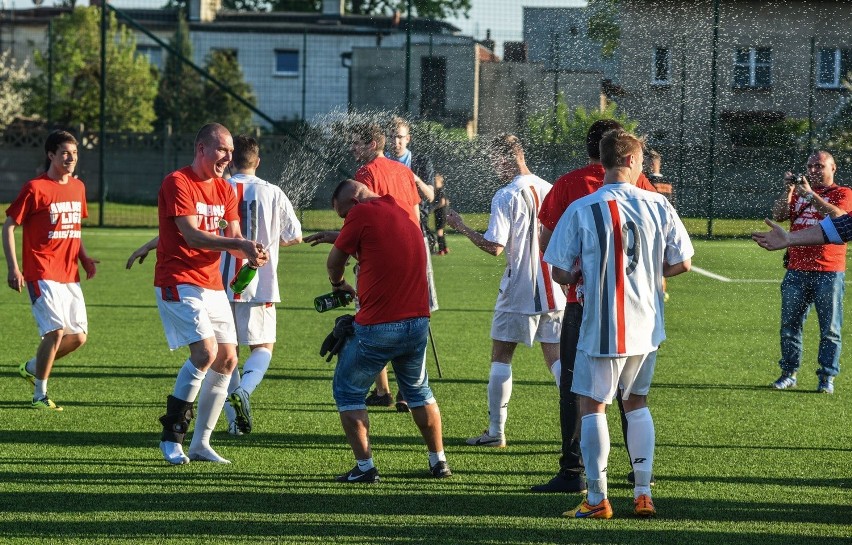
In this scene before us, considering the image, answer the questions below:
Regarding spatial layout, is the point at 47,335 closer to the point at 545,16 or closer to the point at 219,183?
the point at 219,183

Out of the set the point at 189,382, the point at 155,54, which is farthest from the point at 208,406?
the point at 155,54

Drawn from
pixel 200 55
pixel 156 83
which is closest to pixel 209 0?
pixel 200 55

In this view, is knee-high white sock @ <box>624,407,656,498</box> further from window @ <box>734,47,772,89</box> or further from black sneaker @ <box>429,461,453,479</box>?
window @ <box>734,47,772,89</box>

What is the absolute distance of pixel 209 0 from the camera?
191ft

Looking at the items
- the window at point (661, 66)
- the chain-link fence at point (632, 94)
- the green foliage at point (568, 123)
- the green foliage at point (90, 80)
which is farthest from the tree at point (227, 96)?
the window at point (661, 66)

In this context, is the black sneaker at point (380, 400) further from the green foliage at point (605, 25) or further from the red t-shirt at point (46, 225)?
the green foliage at point (605, 25)

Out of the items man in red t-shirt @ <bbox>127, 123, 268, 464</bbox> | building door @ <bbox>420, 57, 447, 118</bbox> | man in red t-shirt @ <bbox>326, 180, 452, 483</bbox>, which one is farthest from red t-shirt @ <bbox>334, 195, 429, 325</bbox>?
building door @ <bbox>420, 57, 447, 118</bbox>

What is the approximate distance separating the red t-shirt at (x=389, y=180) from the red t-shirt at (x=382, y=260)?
1687 millimetres

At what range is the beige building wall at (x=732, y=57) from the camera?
1578cm

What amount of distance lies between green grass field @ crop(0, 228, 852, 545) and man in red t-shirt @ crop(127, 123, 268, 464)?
0.29 m

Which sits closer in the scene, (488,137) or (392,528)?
(392,528)

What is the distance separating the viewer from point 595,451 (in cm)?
565

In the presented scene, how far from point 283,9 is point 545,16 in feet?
182

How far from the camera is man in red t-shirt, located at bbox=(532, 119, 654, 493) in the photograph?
6.33 metres
